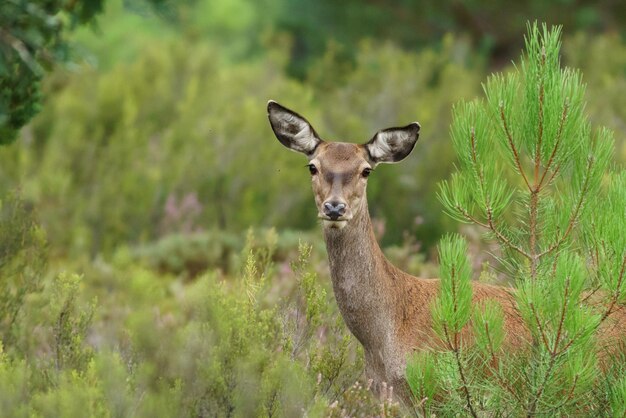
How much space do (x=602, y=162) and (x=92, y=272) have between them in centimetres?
721

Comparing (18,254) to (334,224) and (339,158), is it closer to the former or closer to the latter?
(339,158)

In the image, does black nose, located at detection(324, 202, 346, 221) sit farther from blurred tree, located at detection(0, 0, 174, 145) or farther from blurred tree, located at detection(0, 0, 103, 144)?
blurred tree, located at detection(0, 0, 103, 144)

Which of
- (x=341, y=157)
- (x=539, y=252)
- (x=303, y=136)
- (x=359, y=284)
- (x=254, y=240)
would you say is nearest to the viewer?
(x=539, y=252)

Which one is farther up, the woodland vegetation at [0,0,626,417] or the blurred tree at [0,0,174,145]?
the blurred tree at [0,0,174,145]

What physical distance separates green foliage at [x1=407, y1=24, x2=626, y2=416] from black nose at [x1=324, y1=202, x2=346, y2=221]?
75cm

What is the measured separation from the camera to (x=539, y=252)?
526 centimetres

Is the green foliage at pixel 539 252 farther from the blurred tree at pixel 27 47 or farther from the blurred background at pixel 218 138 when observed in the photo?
the blurred background at pixel 218 138

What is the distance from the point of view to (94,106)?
15398mm

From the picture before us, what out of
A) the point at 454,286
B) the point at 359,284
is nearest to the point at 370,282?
the point at 359,284

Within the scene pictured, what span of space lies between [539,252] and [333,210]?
1.08 m

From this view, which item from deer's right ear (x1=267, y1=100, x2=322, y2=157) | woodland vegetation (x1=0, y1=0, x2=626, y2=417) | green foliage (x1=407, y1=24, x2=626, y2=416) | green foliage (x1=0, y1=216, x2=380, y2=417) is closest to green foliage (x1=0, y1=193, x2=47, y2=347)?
woodland vegetation (x1=0, y1=0, x2=626, y2=417)

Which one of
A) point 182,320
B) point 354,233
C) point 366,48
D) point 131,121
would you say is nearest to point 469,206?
point 354,233

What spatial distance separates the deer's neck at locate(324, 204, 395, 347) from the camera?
6008 millimetres

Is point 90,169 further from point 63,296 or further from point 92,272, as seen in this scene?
point 63,296
